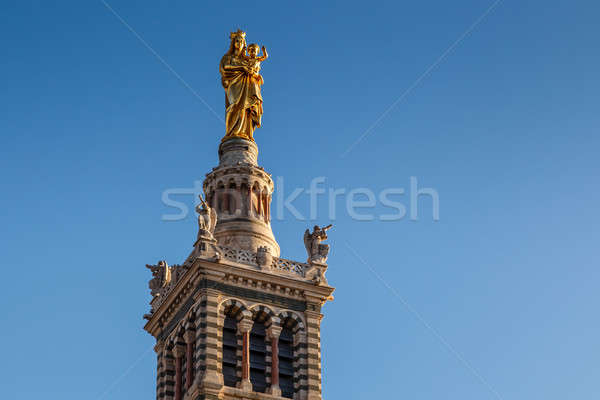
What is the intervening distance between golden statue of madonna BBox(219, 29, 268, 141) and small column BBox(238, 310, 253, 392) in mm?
12107

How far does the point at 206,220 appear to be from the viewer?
205 feet

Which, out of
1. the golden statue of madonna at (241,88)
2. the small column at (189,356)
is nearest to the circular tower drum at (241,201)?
the golden statue of madonna at (241,88)

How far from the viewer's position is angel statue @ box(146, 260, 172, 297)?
65.4 meters

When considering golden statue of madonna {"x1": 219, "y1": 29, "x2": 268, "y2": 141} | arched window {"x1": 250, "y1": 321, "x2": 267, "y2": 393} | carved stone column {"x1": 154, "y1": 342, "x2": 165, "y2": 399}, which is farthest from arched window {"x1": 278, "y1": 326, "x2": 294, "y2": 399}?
golden statue of madonna {"x1": 219, "y1": 29, "x2": 268, "y2": 141}

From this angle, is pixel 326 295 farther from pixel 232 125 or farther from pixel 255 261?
pixel 232 125

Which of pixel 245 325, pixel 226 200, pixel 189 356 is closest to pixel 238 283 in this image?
pixel 245 325

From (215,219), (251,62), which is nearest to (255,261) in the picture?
(215,219)

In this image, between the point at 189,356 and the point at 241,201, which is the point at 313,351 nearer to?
the point at 189,356

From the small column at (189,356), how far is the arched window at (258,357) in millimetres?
2789

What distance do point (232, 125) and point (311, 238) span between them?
27.6 feet

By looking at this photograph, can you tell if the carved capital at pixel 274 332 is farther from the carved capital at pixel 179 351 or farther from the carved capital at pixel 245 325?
the carved capital at pixel 179 351

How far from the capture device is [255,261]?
62531mm

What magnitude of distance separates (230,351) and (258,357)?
1525 millimetres

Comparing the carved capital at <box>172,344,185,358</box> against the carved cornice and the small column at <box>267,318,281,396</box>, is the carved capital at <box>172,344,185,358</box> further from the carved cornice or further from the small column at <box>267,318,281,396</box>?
the small column at <box>267,318,281,396</box>
